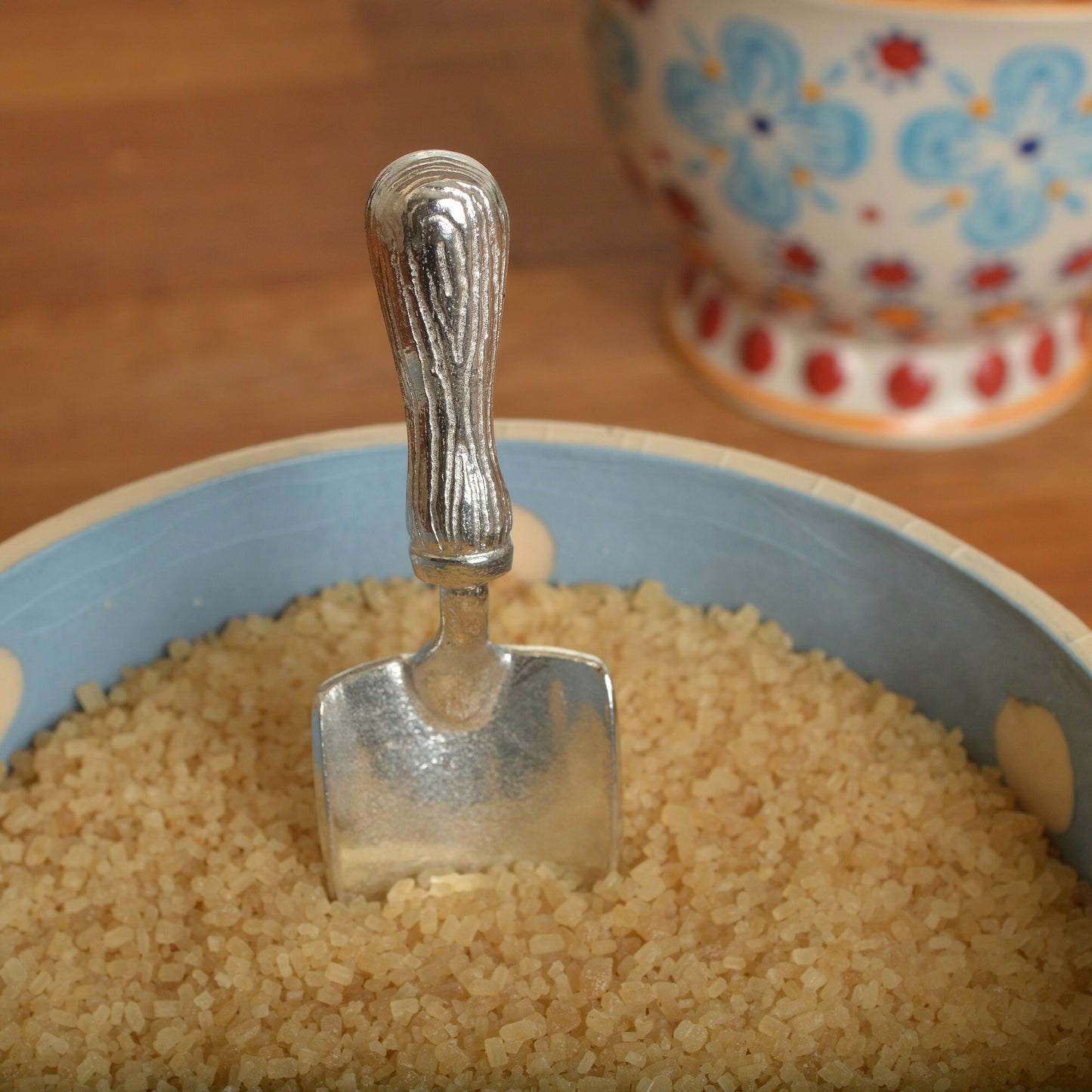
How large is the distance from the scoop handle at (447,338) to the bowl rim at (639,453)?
0.48 feet

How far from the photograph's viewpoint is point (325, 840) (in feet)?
1.59

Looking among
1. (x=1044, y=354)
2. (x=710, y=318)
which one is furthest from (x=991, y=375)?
(x=710, y=318)

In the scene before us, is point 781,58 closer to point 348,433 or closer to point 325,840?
point 348,433

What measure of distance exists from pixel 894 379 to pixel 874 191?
0.45 ft

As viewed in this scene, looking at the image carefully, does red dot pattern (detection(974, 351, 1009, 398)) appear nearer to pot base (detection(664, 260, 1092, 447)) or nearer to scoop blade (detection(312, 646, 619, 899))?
pot base (detection(664, 260, 1092, 447))

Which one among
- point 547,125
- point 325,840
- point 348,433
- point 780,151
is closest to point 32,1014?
point 325,840

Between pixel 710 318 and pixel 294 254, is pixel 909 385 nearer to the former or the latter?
pixel 710 318

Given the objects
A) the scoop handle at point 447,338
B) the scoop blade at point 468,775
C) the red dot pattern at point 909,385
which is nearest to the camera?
the scoop handle at point 447,338

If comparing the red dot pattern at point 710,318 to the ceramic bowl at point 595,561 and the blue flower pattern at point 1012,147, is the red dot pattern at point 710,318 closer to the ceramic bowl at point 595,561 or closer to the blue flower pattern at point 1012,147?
the blue flower pattern at point 1012,147

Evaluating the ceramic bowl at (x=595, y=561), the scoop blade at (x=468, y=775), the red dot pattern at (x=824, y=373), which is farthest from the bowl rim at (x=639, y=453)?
the red dot pattern at (x=824, y=373)

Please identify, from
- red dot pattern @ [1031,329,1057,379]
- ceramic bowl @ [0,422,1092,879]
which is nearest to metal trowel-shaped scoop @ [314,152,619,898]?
ceramic bowl @ [0,422,1092,879]

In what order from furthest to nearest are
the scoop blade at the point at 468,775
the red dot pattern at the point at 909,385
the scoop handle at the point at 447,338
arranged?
the red dot pattern at the point at 909,385 < the scoop blade at the point at 468,775 < the scoop handle at the point at 447,338

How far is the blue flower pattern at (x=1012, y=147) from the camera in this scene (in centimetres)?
62

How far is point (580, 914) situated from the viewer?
1.60 feet
